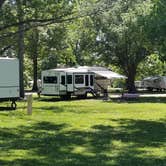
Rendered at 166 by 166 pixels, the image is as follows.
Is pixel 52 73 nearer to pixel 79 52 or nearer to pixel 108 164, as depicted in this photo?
pixel 79 52

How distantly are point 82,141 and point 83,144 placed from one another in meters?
0.59

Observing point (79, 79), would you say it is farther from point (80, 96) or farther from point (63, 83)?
point (63, 83)

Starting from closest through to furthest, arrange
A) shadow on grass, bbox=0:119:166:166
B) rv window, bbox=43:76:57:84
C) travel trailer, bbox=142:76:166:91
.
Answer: shadow on grass, bbox=0:119:166:166 < rv window, bbox=43:76:57:84 < travel trailer, bbox=142:76:166:91

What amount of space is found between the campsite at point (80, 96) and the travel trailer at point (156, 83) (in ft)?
16.8

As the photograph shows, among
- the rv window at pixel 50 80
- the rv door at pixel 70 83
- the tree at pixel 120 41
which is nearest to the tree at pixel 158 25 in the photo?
the rv door at pixel 70 83

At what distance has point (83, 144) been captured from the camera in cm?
1505

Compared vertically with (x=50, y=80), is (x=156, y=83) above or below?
below

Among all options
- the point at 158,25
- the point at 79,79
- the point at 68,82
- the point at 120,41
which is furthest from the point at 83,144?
the point at 120,41

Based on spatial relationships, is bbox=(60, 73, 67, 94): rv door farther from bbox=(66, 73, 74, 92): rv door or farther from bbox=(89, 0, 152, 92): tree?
bbox=(89, 0, 152, 92): tree

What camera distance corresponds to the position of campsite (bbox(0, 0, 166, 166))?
1355 centimetres

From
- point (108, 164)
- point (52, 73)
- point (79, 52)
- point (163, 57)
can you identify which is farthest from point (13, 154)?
point (79, 52)

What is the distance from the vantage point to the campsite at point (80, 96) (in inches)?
533

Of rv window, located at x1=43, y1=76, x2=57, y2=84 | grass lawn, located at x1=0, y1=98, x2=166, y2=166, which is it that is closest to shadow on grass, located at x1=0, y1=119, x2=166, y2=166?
grass lawn, located at x1=0, y1=98, x2=166, y2=166

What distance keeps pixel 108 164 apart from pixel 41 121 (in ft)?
36.1
